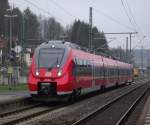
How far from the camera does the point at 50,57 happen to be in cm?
2672

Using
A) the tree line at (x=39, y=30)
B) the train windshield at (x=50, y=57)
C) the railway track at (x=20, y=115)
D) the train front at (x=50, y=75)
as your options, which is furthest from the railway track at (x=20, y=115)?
the tree line at (x=39, y=30)

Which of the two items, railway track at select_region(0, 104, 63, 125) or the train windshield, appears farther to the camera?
the train windshield

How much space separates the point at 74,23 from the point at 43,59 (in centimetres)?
8695

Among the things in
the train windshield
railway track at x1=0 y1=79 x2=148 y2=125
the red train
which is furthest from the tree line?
railway track at x1=0 y1=79 x2=148 y2=125

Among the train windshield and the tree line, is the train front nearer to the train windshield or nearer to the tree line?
the train windshield

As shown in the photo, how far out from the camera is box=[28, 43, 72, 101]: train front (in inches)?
1015

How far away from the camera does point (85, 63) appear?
104ft

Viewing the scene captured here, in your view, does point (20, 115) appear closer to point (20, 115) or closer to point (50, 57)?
point (20, 115)

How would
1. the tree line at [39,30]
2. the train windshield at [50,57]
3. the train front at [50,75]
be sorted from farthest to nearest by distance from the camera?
the tree line at [39,30] → the train windshield at [50,57] → the train front at [50,75]

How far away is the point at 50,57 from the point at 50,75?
4.00 ft

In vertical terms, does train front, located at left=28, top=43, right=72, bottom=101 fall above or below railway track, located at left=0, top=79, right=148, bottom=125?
above

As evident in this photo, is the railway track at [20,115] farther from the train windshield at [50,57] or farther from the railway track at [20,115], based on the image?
the train windshield at [50,57]

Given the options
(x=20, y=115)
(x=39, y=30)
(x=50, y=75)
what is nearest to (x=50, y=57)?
(x=50, y=75)

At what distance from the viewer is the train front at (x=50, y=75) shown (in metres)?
25.8
